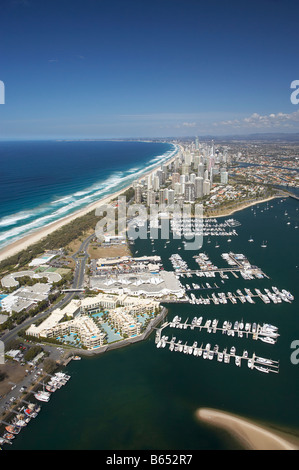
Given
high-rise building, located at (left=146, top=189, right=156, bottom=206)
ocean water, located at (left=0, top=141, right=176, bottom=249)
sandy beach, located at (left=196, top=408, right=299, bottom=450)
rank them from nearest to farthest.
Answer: sandy beach, located at (left=196, top=408, right=299, bottom=450) < ocean water, located at (left=0, top=141, right=176, bottom=249) < high-rise building, located at (left=146, top=189, right=156, bottom=206)

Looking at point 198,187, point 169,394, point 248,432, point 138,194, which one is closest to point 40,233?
point 138,194

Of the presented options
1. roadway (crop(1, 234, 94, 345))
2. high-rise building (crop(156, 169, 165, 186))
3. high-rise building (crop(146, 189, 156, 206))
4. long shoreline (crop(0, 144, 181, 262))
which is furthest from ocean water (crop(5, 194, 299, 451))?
high-rise building (crop(156, 169, 165, 186))

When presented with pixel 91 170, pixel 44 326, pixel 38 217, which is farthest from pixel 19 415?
pixel 91 170

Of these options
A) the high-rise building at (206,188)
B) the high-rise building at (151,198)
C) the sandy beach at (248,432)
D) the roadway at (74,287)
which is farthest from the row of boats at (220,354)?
the high-rise building at (206,188)

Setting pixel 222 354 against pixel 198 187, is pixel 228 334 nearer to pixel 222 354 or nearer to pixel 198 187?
pixel 222 354

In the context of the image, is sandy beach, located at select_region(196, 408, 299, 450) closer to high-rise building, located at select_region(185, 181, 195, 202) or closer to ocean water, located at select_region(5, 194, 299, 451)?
ocean water, located at select_region(5, 194, 299, 451)
